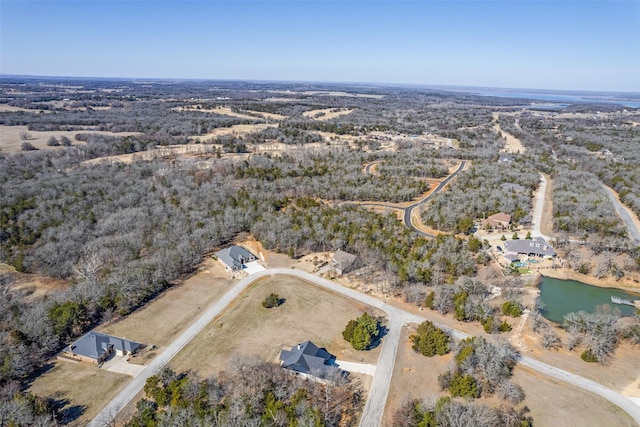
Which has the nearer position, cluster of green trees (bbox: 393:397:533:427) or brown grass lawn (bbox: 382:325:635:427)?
cluster of green trees (bbox: 393:397:533:427)

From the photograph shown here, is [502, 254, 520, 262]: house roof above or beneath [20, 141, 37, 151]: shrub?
beneath

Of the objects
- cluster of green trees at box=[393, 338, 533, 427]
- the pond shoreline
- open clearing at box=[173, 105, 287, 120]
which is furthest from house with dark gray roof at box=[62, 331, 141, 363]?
open clearing at box=[173, 105, 287, 120]

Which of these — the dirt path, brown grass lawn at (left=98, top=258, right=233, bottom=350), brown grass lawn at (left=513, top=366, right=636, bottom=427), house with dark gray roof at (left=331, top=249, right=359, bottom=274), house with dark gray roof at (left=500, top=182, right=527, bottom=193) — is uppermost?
the dirt path

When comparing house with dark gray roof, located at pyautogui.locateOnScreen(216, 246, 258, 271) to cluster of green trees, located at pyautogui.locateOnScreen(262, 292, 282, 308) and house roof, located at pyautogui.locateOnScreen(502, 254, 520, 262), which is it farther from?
house roof, located at pyautogui.locateOnScreen(502, 254, 520, 262)

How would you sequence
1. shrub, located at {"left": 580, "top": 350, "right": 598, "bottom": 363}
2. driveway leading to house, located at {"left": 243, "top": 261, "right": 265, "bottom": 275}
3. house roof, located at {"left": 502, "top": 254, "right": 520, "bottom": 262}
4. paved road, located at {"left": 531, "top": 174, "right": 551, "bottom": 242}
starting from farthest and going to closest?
1. paved road, located at {"left": 531, "top": 174, "right": 551, "bottom": 242}
2. house roof, located at {"left": 502, "top": 254, "right": 520, "bottom": 262}
3. driveway leading to house, located at {"left": 243, "top": 261, "right": 265, "bottom": 275}
4. shrub, located at {"left": 580, "top": 350, "right": 598, "bottom": 363}

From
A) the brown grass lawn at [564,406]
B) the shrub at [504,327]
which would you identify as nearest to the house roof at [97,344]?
the brown grass lawn at [564,406]

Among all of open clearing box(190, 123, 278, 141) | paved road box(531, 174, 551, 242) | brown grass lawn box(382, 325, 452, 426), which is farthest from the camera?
open clearing box(190, 123, 278, 141)

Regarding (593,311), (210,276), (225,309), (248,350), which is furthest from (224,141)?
(593,311)

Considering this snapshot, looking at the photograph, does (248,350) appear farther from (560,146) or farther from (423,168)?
(560,146)
